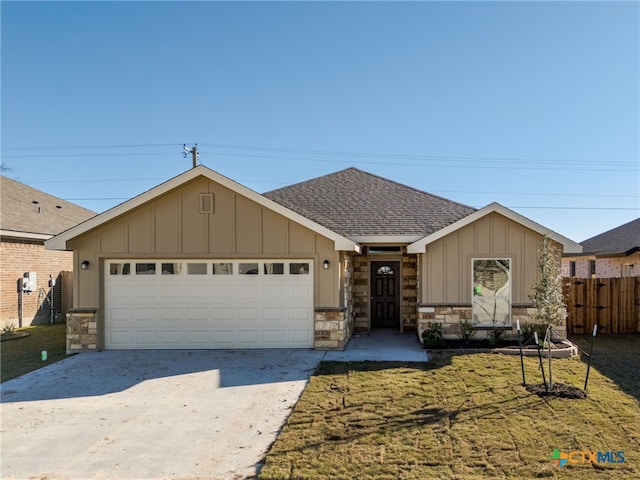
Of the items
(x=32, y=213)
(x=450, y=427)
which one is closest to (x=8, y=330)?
(x=32, y=213)

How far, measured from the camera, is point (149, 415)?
18.6 ft

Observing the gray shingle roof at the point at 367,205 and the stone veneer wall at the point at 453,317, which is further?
the gray shingle roof at the point at 367,205

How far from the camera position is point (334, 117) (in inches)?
625

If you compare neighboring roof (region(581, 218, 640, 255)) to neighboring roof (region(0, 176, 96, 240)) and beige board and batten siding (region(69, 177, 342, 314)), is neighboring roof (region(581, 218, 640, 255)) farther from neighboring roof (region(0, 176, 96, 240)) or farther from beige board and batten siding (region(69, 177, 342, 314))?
neighboring roof (region(0, 176, 96, 240))

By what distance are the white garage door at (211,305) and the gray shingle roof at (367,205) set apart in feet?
6.43

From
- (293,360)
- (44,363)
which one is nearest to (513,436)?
(293,360)

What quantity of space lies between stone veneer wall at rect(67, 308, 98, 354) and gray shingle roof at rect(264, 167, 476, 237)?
5547 millimetres

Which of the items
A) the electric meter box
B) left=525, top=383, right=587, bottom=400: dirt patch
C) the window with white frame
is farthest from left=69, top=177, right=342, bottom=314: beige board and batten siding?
the electric meter box

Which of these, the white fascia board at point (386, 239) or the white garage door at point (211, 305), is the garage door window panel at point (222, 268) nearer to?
the white garage door at point (211, 305)

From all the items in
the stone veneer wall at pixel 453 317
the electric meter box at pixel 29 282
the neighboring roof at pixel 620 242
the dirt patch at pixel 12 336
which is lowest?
the dirt patch at pixel 12 336

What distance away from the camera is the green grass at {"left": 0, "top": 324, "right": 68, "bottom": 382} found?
8320 millimetres

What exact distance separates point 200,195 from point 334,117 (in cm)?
793

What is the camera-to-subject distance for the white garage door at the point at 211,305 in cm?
970
